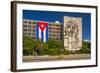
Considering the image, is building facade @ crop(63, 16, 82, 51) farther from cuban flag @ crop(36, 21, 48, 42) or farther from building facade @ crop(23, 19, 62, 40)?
cuban flag @ crop(36, 21, 48, 42)

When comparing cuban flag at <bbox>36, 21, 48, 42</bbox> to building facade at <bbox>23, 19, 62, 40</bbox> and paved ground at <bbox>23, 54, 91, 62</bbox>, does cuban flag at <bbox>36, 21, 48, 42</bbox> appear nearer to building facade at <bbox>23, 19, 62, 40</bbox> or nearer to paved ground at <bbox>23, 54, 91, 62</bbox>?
building facade at <bbox>23, 19, 62, 40</bbox>

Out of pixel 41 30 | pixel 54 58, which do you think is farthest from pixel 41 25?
pixel 54 58

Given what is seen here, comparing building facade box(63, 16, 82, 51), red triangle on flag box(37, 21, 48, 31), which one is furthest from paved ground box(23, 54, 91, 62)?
red triangle on flag box(37, 21, 48, 31)

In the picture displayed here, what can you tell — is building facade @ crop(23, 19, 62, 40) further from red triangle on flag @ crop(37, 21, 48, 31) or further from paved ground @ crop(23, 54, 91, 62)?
paved ground @ crop(23, 54, 91, 62)

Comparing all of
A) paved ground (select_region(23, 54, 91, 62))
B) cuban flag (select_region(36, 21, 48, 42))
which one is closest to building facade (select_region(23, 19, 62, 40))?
cuban flag (select_region(36, 21, 48, 42))

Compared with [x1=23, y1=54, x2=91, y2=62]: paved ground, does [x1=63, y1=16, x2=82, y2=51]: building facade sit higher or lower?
higher

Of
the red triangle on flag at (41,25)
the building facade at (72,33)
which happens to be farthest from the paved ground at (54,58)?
the red triangle on flag at (41,25)

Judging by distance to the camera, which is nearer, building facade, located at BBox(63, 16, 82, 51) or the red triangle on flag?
the red triangle on flag

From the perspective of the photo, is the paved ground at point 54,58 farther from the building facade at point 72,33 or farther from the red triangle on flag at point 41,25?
the red triangle on flag at point 41,25

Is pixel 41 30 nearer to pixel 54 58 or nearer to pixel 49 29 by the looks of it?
pixel 49 29

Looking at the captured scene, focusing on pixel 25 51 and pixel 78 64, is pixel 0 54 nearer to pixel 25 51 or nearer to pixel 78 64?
pixel 25 51
